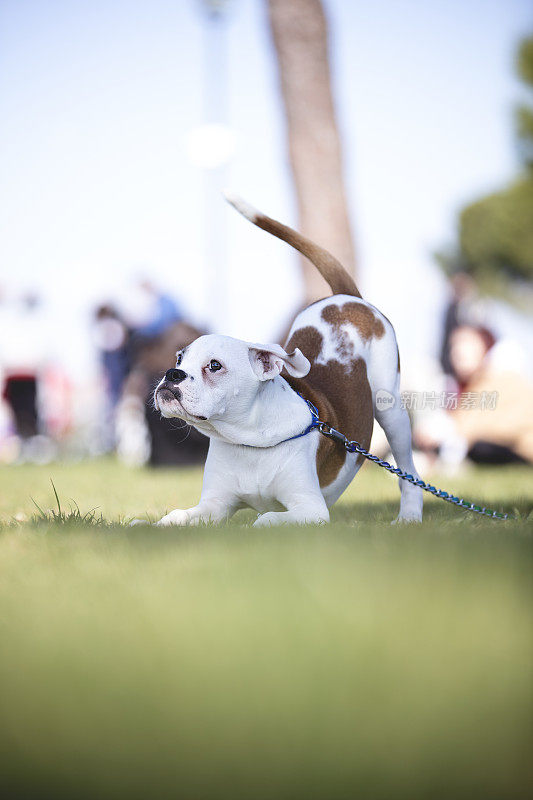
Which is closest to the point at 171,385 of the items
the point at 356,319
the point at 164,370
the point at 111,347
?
the point at 356,319

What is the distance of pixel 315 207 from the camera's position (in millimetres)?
9680

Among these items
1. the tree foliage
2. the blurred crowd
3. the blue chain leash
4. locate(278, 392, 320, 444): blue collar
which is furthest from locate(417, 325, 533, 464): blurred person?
the tree foliage

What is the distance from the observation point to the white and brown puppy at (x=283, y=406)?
11.5 ft

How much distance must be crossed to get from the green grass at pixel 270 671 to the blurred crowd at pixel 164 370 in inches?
200

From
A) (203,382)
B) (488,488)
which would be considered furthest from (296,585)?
(488,488)

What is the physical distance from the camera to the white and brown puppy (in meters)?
3.52

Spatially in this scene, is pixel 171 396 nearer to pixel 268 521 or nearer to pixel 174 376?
pixel 174 376

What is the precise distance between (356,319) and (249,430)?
1137 mm

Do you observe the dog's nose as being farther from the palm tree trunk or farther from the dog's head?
the palm tree trunk

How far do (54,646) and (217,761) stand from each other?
589 millimetres

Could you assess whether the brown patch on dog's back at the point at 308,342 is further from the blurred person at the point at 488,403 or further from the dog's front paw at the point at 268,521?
the blurred person at the point at 488,403

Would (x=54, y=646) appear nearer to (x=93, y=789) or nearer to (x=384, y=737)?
(x=93, y=789)

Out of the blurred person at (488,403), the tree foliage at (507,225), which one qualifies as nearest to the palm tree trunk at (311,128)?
the blurred person at (488,403)

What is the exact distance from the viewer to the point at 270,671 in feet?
5.35
